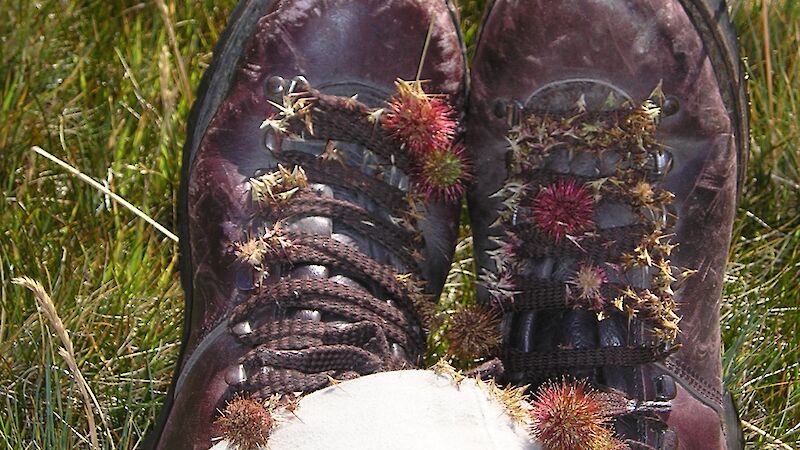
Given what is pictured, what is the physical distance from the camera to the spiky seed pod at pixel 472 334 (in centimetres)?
150

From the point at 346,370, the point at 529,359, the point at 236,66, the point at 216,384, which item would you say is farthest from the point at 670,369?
the point at 236,66

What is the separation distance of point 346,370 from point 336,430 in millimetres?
172

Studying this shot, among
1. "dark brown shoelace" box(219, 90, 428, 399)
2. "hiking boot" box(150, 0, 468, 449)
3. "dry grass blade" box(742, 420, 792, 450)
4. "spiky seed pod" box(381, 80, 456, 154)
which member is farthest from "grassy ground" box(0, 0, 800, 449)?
"spiky seed pod" box(381, 80, 456, 154)

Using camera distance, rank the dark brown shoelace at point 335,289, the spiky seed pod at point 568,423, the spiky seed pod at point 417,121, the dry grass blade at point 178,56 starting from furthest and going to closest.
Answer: the dry grass blade at point 178,56, the spiky seed pod at point 417,121, the dark brown shoelace at point 335,289, the spiky seed pod at point 568,423

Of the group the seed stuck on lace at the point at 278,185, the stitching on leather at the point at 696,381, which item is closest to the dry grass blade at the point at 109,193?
the seed stuck on lace at the point at 278,185

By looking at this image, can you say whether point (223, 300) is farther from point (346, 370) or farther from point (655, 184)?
point (655, 184)

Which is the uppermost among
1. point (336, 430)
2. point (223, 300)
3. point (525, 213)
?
point (525, 213)

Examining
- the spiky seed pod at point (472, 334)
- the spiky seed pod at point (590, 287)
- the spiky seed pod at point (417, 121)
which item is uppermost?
the spiky seed pod at point (417, 121)

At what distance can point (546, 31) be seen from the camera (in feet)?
5.04

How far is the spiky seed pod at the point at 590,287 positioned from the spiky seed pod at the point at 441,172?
21cm

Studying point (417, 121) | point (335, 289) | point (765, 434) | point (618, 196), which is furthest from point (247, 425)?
point (765, 434)

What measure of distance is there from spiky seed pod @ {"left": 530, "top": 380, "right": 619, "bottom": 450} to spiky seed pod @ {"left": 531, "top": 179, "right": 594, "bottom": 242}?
0.94 ft

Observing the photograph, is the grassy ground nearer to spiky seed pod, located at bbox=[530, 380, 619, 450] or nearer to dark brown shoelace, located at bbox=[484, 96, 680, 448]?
dark brown shoelace, located at bbox=[484, 96, 680, 448]

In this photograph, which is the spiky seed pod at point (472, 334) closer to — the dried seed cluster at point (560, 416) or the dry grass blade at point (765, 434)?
the dried seed cluster at point (560, 416)
